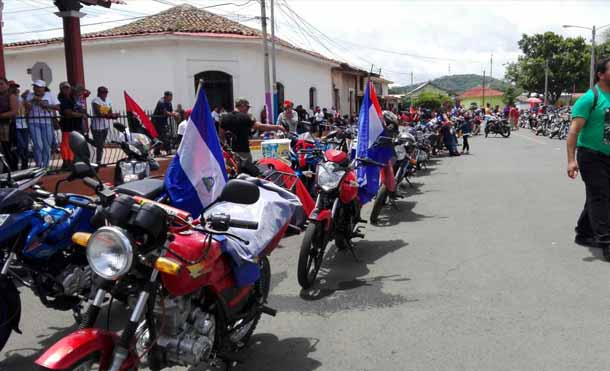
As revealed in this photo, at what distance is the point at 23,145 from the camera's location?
9.05 m

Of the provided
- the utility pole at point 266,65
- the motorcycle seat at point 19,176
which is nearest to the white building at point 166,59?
the utility pole at point 266,65

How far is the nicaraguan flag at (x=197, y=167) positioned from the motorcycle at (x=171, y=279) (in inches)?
4.5

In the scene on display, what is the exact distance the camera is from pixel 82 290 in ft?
13.2

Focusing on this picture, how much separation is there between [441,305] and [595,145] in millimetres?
2750

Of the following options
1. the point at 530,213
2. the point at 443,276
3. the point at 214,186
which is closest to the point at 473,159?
the point at 530,213

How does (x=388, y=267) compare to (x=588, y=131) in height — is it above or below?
below

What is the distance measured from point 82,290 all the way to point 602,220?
5074 mm

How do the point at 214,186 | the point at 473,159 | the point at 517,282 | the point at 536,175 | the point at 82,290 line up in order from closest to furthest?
the point at 214,186 < the point at 82,290 < the point at 517,282 < the point at 536,175 < the point at 473,159

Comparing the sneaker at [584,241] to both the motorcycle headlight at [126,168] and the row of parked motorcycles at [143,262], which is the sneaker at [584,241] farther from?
the motorcycle headlight at [126,168]

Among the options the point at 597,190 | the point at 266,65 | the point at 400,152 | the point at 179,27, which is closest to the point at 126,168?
the point at 400,152

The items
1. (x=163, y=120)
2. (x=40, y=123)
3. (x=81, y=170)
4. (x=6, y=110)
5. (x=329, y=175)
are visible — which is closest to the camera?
(x=81, y=170)

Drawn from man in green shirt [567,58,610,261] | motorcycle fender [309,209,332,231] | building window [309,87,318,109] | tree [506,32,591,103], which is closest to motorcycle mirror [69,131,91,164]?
motorcycle fender [309,209,332,231]

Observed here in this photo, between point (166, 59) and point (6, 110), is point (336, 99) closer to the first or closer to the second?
point (166, 59)

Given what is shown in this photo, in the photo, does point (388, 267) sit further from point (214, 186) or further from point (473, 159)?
point (473, 159)
